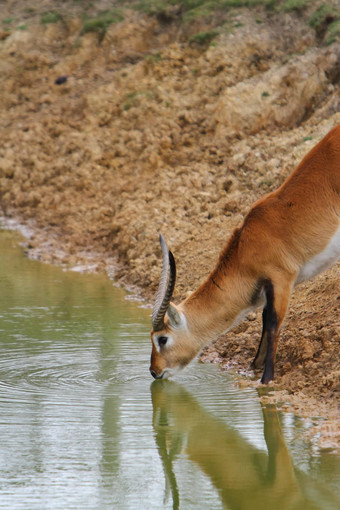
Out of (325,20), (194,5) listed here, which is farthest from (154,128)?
(194,5)

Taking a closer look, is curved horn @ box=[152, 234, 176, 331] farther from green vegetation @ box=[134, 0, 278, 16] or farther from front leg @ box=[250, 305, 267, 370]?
green vegetation @ box=[134, 0, 278, 16]

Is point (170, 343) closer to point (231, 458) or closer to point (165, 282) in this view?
point (165, 282)

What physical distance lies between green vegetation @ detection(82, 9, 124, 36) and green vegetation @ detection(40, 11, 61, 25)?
2.93 feet

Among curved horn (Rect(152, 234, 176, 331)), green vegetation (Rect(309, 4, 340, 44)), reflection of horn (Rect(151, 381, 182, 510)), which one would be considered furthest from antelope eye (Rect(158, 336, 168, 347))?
green vegetation (Rect(309, 4, 340, 44))

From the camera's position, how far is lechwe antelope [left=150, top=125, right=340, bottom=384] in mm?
7336

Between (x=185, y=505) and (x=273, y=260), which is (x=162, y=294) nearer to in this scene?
(x=273, y=260)

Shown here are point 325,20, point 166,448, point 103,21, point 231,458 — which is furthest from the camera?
point 103,21

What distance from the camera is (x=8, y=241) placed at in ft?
45.3

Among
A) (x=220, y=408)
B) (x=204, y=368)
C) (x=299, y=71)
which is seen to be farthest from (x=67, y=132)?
(x=220, y=408)

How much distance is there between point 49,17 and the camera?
19.4m

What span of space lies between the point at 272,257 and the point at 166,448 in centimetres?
196

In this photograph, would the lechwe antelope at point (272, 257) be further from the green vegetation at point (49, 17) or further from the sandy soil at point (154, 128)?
the green vegetation at point (49, 17)

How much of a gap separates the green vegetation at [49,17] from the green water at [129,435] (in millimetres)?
11188

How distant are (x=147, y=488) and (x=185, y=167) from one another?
29.2ft
